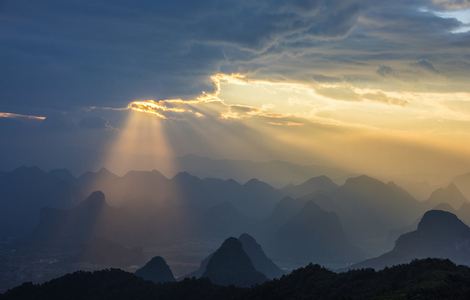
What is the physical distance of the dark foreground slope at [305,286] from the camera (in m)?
65.8

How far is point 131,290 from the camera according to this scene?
12544 cm

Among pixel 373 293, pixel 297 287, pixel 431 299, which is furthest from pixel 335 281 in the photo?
pixel 431 299

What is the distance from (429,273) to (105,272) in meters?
95.9

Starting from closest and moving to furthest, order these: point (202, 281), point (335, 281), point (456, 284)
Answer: point (456, 284) < point (335, 281) < point (202, 281)

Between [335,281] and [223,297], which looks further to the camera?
[223,297]

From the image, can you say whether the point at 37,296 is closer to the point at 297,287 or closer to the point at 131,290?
the point at 131,290

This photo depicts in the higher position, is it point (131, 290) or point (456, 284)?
point (456, 284)

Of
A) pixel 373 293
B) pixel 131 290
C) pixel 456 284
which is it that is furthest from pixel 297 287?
pixel 131 290

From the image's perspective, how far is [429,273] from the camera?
238ft

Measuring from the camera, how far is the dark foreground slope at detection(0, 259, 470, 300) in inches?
2591

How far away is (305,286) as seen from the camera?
91.9m

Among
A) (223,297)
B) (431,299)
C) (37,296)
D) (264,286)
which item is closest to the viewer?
(431,299)

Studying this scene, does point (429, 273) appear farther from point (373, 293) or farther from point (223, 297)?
point (223, 297)

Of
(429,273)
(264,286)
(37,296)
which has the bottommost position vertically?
(37,296)
